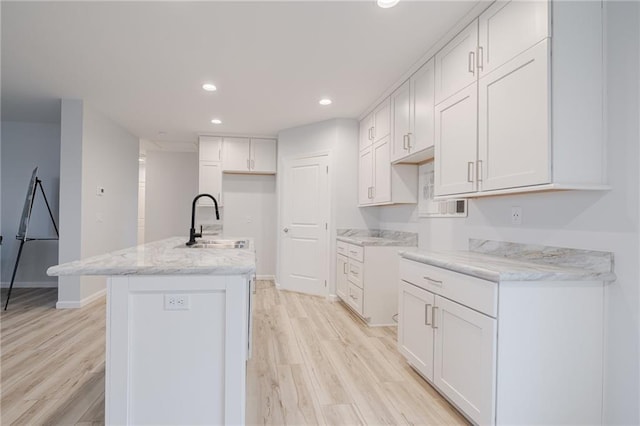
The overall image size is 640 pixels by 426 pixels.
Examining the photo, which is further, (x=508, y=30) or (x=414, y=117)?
(x=414, y=117)

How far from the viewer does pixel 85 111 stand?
160 inches

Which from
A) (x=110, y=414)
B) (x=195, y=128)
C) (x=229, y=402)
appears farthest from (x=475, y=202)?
(x=195, y=128)

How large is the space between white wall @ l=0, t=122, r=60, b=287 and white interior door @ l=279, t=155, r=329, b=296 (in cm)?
349

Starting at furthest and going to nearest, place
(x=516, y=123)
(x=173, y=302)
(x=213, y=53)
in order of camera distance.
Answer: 1. (x=213, y=53)
2. (x=516, y=123)
3. (x=173, y=302)

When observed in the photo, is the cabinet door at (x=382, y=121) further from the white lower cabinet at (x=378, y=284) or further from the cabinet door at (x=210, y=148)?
the cabinet door at (x=210, y=148)

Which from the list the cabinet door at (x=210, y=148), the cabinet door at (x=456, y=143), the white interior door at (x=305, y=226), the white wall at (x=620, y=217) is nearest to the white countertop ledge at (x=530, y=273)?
the white wall at (x=620, y=217)

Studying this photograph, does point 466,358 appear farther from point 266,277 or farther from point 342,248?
point 266,277

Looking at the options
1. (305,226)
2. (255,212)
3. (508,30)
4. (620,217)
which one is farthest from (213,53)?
(255,212)

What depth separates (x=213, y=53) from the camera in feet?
9.18

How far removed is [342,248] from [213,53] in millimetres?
2553

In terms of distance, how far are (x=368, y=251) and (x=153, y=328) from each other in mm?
2383

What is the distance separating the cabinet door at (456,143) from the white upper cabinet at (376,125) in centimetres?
110

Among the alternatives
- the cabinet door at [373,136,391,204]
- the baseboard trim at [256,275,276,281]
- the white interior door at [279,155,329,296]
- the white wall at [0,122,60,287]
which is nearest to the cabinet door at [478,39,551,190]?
the cabinet door at [373,136,391,204]

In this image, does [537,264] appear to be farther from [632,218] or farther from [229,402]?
[229,402]
